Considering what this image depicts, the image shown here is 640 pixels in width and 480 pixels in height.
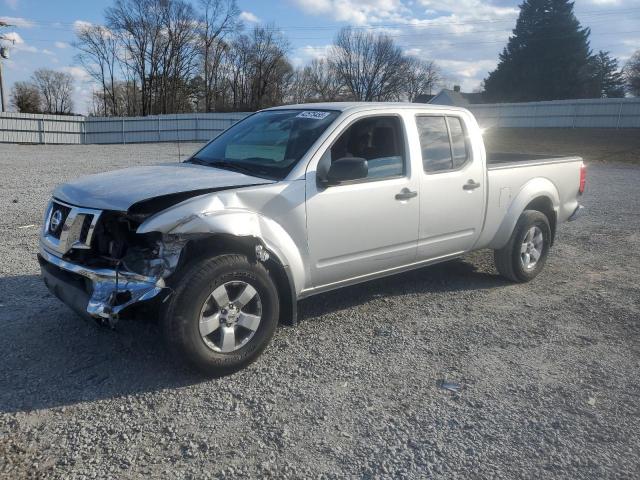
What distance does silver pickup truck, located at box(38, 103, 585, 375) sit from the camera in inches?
140

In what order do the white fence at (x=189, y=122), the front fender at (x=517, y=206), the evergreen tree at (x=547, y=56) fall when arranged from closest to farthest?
the front fender at (x=517, y=206)
the white fence at (x=189, y=122)
the evergreen tree at (x=547, y=56)

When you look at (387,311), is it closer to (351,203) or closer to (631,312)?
(351,203)

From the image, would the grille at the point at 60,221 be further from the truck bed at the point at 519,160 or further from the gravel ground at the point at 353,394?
the truck bed at the point at 519,160

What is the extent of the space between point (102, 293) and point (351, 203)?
1958mm

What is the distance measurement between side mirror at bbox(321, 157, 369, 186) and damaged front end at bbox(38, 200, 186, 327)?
126 cm

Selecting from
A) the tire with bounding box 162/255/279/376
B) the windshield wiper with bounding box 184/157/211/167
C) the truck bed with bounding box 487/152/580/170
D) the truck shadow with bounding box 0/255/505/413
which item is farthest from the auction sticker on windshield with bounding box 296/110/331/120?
the truck bed with bounding box 487/152/580/170

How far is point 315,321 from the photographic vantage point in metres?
4.86

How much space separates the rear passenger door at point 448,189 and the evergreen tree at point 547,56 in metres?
50.4

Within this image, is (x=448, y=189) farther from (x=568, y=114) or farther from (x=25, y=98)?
(x=25, y=98)

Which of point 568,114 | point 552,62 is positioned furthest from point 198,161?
point 552,62

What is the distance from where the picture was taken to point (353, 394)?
143 inches

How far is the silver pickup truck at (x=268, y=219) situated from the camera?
354 centimetres

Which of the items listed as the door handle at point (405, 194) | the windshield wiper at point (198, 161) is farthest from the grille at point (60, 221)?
the door handle at point (405, 194)

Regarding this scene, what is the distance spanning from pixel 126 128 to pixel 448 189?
34585 millimetres
